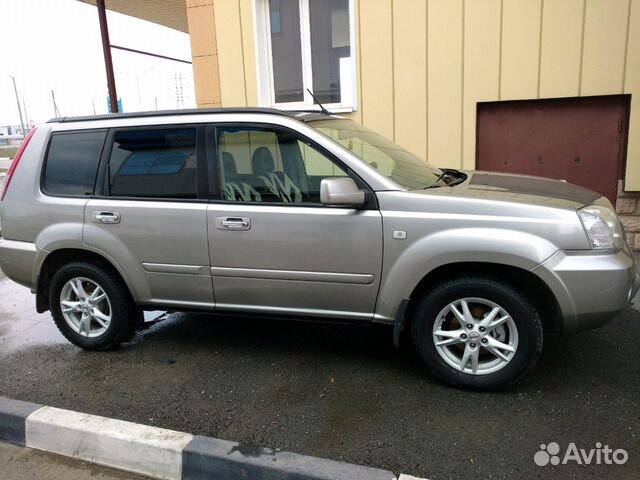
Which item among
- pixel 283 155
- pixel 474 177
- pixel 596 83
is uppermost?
pixel 596 83

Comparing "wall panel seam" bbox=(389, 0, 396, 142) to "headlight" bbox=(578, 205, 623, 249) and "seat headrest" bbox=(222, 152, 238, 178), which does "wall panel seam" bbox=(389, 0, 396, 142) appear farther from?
"headlight" bbox=(578, 205, 623, 249)

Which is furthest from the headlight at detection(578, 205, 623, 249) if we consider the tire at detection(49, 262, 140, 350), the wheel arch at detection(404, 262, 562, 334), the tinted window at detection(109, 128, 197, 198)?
the tire at detection(49, 262, 140, 350)

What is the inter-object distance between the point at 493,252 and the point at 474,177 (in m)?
1.17

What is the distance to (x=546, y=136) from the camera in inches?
264

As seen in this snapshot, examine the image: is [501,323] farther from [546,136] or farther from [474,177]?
[546,136]

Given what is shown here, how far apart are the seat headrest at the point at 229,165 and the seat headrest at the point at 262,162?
0.14 m

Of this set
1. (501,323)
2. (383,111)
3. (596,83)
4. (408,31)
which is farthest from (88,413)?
(596,83)

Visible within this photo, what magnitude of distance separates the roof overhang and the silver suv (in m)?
6.13

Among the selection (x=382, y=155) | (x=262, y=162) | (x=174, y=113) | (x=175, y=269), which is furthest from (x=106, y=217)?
(x=382, y=155)

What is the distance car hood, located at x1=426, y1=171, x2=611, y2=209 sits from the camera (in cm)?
338

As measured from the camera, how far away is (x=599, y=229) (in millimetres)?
3232

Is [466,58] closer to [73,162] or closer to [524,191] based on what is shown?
[524,191]

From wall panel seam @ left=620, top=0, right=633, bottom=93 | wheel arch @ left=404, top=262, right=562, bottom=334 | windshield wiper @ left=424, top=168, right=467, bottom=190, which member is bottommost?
wheel arch @ left=404, top=262, right=562, bottom=334

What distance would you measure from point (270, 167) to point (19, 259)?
218 centimetres
